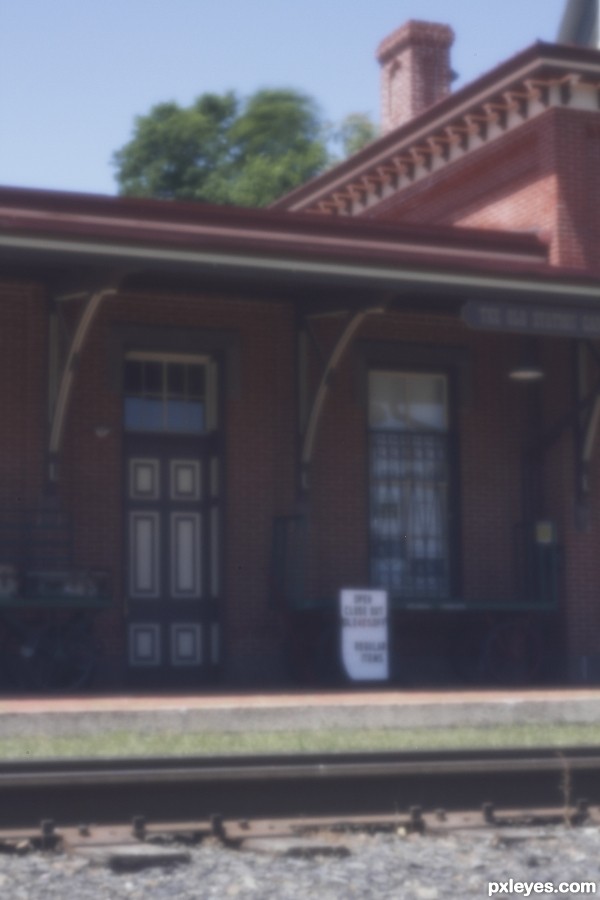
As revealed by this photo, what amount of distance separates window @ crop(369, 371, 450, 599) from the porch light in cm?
84

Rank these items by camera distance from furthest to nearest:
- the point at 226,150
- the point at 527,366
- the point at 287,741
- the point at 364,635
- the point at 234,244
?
the point at 226,150 → the point at 527,366 → the point at 364,635 → the point at 234,244 → the point at 287,741

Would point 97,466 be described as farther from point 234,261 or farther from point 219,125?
point 219,125

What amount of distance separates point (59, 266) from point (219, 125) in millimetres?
40025

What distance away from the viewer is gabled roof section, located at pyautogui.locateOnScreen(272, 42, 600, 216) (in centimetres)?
1883

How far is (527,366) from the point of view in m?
17.7

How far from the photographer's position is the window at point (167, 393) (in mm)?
17000

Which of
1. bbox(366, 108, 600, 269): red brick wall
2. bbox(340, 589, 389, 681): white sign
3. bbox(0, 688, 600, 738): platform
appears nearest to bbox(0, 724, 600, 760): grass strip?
bbox(0, 688, 600, 738): platform

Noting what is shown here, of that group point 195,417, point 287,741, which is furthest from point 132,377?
point 287,741

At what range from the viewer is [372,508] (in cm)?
1780

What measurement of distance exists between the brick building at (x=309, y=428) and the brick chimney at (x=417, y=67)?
688 cm

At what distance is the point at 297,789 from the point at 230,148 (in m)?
46.6

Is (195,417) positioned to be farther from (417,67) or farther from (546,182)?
(417,67)

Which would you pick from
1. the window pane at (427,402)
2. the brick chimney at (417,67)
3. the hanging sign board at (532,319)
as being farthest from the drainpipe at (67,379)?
the brick chimney at (417,67)

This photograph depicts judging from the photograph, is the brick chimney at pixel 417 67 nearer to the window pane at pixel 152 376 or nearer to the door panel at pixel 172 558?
the window pane at pixel 152 376
